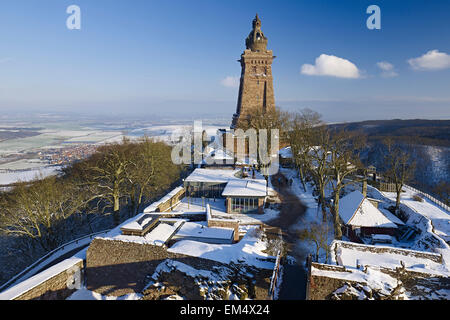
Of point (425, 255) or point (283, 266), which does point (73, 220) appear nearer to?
point (283, 266)

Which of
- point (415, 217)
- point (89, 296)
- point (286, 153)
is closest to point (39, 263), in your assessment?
point (89, 296)

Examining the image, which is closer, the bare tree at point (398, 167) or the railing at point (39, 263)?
the railing at point (39, 263)

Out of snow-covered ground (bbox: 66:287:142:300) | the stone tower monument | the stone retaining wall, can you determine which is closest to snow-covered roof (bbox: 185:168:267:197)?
snow-covered ground (bbox: 66:287:142:300)

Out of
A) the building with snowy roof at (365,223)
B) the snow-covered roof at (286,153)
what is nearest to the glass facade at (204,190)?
the building with snowy roof at (365,223)

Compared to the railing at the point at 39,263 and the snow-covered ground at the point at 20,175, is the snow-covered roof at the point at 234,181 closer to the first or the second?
the railing at the point at 39,263
